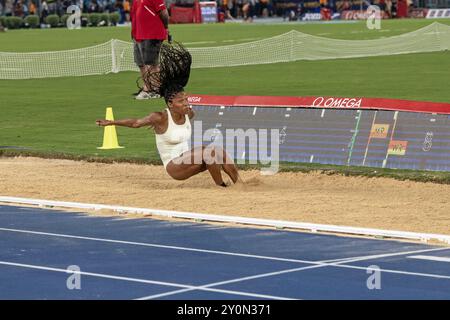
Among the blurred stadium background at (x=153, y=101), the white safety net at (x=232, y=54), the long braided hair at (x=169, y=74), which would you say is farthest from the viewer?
the white safety net at (x=232, y=54)

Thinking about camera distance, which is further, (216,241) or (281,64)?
(281,64)

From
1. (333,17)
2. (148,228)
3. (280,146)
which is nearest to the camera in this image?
(148,228)

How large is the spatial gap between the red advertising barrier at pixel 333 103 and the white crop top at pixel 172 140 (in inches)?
118

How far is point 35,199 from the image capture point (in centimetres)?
1547

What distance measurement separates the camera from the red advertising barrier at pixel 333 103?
17.3 metres

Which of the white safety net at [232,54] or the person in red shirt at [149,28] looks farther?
the white safety net at [232,54]

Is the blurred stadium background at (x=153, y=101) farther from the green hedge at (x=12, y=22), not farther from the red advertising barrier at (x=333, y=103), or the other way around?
the green hedge at (x=12, y=22)

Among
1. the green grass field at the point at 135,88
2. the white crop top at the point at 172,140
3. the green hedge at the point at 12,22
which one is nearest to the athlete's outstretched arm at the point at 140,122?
the white crop top at the point at 172,140

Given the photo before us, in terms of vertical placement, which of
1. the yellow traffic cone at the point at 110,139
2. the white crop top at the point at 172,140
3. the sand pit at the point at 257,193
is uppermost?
the white crop top at the point at 172,140

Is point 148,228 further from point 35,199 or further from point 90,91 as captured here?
point 90,91

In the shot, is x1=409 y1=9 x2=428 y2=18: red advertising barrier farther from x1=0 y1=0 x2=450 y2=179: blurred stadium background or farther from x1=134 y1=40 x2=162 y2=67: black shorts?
x1=134 y1=40 x2=162 y2=67: black shorts

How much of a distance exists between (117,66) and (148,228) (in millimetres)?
23688
